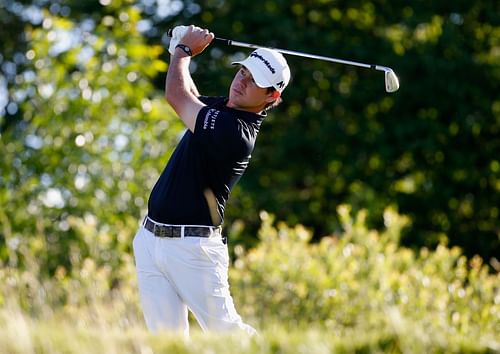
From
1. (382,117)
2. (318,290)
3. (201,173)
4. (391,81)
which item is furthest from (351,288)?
(382,117)

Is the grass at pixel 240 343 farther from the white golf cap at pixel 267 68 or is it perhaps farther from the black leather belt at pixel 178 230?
the white golf cap at pixel 267 68

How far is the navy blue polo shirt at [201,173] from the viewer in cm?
510

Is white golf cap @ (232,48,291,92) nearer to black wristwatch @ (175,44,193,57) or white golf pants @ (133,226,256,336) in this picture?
black wristwatch @ (175,44,193,57)

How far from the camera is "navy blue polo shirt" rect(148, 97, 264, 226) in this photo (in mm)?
5098

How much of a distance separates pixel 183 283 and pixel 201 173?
0.53m

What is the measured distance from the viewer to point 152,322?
5273 millimetres

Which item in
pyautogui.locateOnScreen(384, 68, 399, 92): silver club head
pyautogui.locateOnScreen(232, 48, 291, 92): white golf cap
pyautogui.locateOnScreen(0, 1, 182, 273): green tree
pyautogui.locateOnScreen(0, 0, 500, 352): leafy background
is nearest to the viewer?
pyautogui.locateOnScreen(232, 48, 291, 92): white golf cap

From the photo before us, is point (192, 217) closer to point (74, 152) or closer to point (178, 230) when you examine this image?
point (178, 230)

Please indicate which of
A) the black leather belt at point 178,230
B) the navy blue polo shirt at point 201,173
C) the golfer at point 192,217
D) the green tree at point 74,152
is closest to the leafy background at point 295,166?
the green tree at point 74,152

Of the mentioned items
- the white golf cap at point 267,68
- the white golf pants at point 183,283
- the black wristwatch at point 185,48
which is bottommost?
the white golf pants at point 183,283

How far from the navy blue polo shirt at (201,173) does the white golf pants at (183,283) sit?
0.12m

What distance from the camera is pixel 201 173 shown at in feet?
17.2

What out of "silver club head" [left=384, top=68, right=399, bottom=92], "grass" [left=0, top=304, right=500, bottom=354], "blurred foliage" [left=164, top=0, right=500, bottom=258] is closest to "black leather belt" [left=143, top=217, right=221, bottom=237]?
"grass" [left=0, top=304, right=500, bottom=354]

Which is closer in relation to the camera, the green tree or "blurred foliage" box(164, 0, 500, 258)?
the green tree
